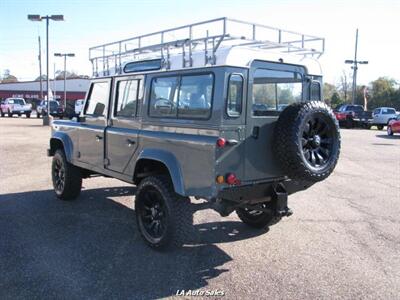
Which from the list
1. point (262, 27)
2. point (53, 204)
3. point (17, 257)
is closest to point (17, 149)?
point (53, 204)

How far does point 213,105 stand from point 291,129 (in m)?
0.85

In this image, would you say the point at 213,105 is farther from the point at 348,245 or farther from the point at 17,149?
the point at 17,149

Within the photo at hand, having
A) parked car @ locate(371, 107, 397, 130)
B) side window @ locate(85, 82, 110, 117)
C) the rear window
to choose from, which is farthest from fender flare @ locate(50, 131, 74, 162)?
parked car @ locate(371, 107, 397, 130)

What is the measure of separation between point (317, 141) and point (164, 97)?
1.83 m

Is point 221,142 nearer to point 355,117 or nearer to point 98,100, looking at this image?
point 98,100

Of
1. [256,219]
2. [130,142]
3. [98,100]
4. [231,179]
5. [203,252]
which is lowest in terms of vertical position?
[203,252]

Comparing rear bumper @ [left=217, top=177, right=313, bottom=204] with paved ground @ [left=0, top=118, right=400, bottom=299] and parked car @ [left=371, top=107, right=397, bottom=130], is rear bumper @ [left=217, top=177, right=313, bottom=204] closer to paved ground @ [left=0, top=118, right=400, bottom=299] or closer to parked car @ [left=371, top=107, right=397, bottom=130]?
paved ground @ [left=0, top=118, right=400, bottom=299]

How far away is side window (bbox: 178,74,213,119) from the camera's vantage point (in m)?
4.59

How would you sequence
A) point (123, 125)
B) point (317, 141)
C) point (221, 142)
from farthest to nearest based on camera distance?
point (123, 125) → point (317, 141) → point (221, 142)

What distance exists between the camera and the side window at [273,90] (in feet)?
15.9

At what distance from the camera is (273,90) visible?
509cm

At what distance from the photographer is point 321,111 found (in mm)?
4746

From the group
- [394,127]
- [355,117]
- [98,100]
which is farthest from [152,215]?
[355,117]

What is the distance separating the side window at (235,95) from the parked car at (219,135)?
0.01 m
